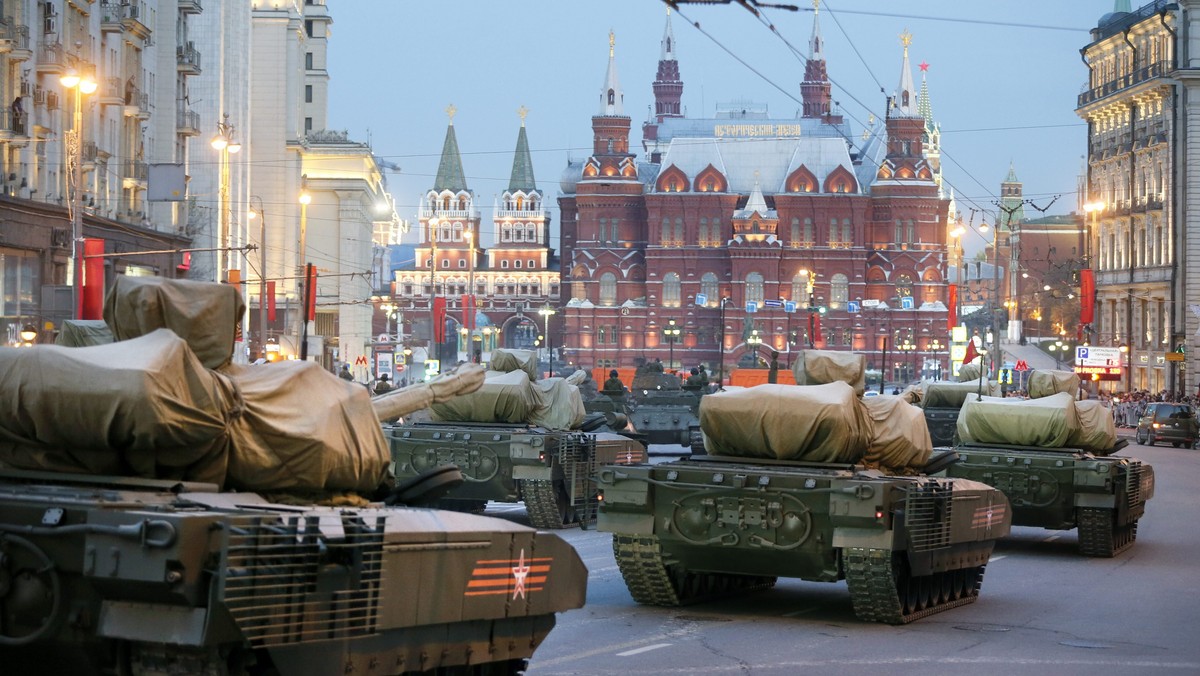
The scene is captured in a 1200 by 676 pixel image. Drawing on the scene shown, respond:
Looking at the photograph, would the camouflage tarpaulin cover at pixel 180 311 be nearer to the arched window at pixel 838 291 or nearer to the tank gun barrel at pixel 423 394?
the tank gun barrel at pixel 423 394

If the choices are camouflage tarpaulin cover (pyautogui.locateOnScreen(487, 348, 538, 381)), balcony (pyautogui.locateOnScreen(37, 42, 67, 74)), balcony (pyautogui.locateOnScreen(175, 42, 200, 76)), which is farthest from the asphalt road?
balcony (pyautogui.locateOnScreen(175, 42, 200, 76))

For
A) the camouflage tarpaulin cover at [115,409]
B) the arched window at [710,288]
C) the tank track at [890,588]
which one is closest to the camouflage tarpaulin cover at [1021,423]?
the tank track at [890,588]

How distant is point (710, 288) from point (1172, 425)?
266 ft

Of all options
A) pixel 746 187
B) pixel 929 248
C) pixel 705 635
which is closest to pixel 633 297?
pixel 746 187

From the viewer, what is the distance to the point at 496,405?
76.6 feet

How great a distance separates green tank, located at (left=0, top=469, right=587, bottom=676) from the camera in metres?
7.53

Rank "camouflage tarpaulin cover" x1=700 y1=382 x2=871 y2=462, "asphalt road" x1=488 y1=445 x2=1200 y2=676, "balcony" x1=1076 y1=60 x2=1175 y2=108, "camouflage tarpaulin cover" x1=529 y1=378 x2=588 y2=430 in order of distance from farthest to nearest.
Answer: "balcony" x1=1076 y1=60 x2=1175 y2=108
"camouflage tarpaulin cover" x1=529 y1=378 x2=588 y2=430
"camouflage tarpaulin cover" x1=700 y1=382 x2=871 y2=462
"asphalt road" x1=488 y1=445 x2=1200 y2=676

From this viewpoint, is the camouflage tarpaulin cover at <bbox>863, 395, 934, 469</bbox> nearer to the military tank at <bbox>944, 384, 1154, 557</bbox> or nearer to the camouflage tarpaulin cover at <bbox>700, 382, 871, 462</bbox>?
the camouflage tarpaulin cover at <bbox>700, 382, 871, 462</bbox>

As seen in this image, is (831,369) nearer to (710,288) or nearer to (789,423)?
(789,423)

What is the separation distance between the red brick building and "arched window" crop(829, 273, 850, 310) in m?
0.11

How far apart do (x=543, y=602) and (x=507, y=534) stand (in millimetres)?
A: 701

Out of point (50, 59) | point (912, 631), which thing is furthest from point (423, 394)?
point (50, 59)

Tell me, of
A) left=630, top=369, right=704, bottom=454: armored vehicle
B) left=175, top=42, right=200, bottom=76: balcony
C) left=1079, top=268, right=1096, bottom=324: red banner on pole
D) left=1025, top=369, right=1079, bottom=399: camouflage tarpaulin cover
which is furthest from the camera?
left=1079, top=268, right=1096, bottom=324: red banner on pole

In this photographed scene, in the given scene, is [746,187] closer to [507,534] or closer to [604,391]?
[604,391]
